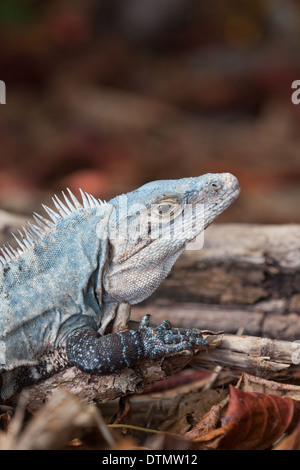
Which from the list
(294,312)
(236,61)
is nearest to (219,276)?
(294,312)

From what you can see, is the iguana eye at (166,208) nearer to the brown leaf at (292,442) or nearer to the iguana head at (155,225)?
the iguana head at (155,225)

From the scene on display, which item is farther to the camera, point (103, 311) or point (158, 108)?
point (158, 108)

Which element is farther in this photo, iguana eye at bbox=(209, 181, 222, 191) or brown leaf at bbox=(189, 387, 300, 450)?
iguana eye at bbox=(209, 181, 222, 191)

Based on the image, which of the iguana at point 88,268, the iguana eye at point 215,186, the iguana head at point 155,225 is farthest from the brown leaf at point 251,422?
the iguana eye at point 215,186

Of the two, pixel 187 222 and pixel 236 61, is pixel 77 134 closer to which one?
pixel 236 61

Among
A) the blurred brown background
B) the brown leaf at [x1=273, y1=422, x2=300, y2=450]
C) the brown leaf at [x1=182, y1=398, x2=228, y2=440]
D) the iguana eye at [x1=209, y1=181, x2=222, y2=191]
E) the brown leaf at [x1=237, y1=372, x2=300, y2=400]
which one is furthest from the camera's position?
the blurred brown background

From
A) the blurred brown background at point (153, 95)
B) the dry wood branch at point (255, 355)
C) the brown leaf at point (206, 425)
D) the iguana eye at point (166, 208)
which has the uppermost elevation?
the blurred brown background at point (153, 95)

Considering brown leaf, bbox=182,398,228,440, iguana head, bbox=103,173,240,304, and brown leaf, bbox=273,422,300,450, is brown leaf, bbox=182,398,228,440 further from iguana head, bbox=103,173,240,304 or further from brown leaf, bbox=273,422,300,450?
iguana head, bbox=103,173,240,304

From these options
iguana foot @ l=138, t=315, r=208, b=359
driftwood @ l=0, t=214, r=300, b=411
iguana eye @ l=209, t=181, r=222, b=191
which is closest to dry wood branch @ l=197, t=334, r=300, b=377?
iguana foot @ l=138, t=315, r=208, b=359
